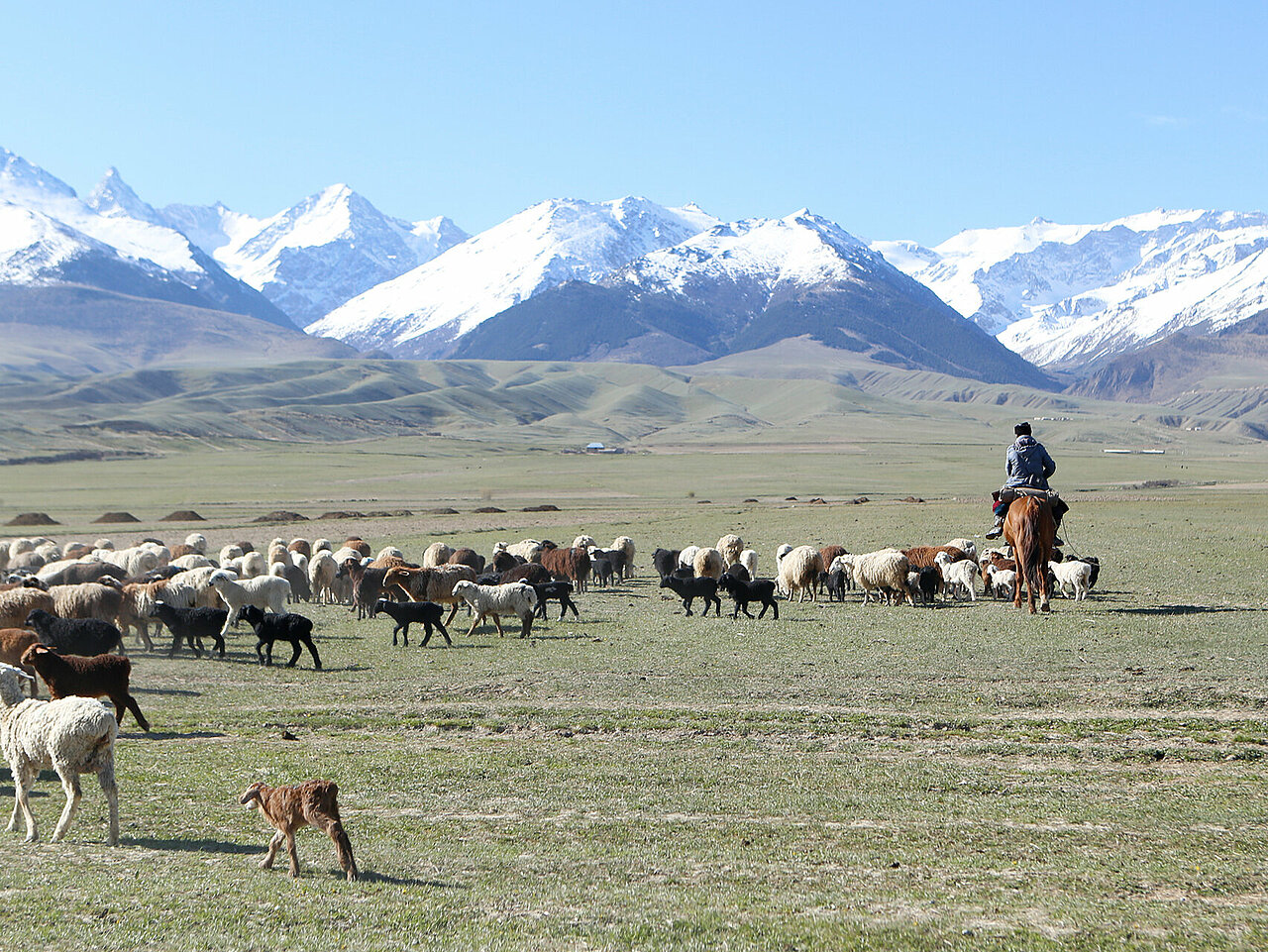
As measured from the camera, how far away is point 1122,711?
1457 cm

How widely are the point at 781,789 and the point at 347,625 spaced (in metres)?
15.5

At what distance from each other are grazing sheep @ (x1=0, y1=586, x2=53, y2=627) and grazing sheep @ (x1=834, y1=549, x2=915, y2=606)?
55.6ft

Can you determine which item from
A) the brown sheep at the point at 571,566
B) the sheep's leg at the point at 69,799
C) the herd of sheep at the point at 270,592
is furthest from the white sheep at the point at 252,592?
the sheep's leg at the point at 69,799

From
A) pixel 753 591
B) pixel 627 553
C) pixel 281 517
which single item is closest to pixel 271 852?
pixel 753 591

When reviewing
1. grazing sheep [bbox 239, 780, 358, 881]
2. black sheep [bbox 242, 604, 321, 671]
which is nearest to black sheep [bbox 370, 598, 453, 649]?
black sheep [bbox 242, 604, 321, 671]

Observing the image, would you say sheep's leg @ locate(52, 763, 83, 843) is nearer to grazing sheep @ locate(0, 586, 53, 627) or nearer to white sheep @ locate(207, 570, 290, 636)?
grazing sheep @ locate(0, 586, 53, 627)

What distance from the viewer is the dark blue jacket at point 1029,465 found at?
76.9 feet

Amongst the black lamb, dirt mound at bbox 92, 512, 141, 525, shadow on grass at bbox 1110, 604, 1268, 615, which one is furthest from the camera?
dirt mound at bbox 92, 512, 141, 525

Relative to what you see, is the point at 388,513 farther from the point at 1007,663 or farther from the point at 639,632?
the point at 1007,663

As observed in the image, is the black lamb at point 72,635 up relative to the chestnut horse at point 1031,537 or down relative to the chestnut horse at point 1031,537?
down

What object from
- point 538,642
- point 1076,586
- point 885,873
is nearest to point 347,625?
point 538,642

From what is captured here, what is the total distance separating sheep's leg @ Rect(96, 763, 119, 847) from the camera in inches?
374

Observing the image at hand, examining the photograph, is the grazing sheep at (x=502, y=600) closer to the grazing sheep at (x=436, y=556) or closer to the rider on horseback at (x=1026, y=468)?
the grazing sheep at (x=436, y=556)

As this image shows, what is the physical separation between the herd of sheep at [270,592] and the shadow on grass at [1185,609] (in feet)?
5.93
